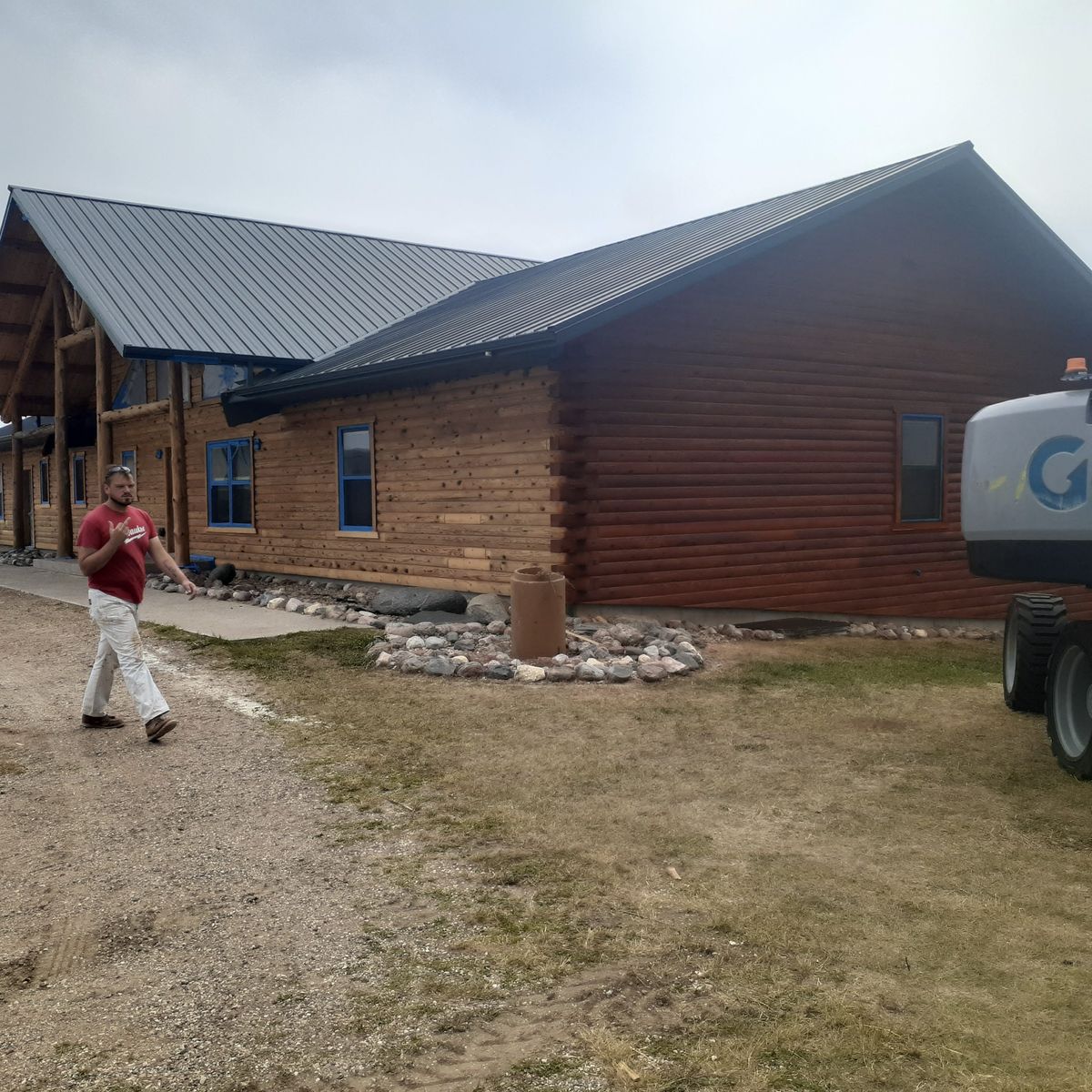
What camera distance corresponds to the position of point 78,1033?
354 centimetres

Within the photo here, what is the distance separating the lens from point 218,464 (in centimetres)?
1955

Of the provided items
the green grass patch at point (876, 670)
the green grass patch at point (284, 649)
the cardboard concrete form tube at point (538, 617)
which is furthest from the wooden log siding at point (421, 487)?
the green grass patch at point (876, 670)

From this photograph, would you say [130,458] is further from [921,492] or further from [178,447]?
[921,492]

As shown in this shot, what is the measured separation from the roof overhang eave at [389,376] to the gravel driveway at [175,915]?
17.2ft

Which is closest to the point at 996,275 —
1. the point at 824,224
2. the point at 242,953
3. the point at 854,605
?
the point at 824,224

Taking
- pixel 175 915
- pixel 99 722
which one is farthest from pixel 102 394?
pixel 175 915

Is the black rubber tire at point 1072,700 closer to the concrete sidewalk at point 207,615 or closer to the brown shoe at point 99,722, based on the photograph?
the brown shoe at point 99,722

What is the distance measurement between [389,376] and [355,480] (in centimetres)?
238

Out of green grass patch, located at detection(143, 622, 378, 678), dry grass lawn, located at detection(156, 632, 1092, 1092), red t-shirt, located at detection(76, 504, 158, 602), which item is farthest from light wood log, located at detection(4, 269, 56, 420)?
dry grass lawn, located at detection(156, 632, 1092, 1092)

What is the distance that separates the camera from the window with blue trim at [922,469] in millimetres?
15141

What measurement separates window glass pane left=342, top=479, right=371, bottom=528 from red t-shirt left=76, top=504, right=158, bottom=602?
7.79 m

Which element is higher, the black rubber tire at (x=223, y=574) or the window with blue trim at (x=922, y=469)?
the window with blue trim at (x=922, y=469)

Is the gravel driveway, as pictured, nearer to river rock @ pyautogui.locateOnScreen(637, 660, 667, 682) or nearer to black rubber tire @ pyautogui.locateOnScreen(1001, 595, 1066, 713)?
river rock @ pyautogui.locateOnScreen(637, 660, 667, 682)

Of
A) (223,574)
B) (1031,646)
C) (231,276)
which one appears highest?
(231,276)
